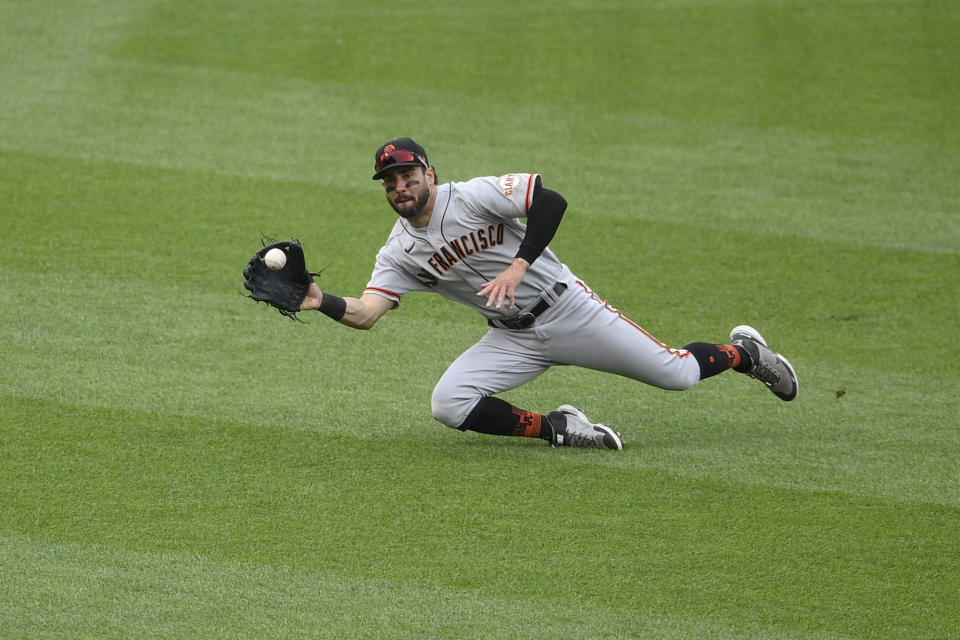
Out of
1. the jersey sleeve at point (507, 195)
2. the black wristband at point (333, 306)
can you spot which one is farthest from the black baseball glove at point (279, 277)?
the jersey sleeve at point (507, 195)

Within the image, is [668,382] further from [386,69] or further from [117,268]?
[386,69]

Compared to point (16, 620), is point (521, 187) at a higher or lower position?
higher

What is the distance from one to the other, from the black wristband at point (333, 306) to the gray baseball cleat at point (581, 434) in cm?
112

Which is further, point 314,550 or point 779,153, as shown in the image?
point 779,153

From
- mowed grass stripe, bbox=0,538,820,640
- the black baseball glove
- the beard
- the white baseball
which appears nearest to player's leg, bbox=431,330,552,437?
the beard

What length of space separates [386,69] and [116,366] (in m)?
6.65

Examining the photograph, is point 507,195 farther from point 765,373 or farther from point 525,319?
point 765,373

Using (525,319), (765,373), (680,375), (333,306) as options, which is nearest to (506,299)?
(525,319)

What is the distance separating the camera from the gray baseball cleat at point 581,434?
214 inches

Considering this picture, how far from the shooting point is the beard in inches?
204

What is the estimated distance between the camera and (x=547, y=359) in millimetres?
5582

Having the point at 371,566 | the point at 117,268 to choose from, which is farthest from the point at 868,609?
the point at 117,268

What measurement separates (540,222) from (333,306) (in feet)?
3.12

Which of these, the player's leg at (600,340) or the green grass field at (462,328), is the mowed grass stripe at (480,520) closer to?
the green grass field at (462,328)
